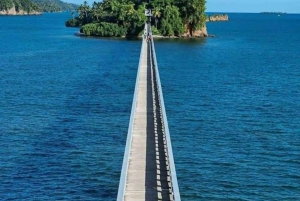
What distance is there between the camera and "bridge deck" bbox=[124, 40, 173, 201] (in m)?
19.8

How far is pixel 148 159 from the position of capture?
77.2ft

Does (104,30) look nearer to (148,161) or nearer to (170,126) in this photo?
(170,126)

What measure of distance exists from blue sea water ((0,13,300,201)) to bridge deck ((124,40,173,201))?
2.63 metres

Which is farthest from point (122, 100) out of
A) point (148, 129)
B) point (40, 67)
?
point (40, 67)

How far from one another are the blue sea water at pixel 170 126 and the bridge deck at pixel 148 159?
263 centimetres

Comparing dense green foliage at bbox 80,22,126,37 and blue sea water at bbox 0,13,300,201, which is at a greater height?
dense green foliage at bbox 80,22,126,37

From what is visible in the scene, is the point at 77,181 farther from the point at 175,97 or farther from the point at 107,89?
the point at 107,89

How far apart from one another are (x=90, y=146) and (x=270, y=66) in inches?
1888

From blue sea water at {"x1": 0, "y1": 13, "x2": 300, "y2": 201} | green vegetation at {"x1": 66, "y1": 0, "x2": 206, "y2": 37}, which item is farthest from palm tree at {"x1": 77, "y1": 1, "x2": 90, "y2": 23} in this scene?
blue sea water at {"x1": 0, "y1": 13, "x2": 300, "y2": 201}

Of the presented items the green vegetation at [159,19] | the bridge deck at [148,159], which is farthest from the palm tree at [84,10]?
the bridge deck at [148,159]

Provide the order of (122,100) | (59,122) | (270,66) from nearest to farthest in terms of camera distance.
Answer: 1. (59,122)
2. (122,100)
3. (270,66)

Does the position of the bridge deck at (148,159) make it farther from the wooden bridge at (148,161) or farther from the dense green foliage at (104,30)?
the dense green foliage at (104,30)

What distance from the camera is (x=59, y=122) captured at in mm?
40156

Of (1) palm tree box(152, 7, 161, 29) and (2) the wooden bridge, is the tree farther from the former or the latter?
(2) the wooden bridge
